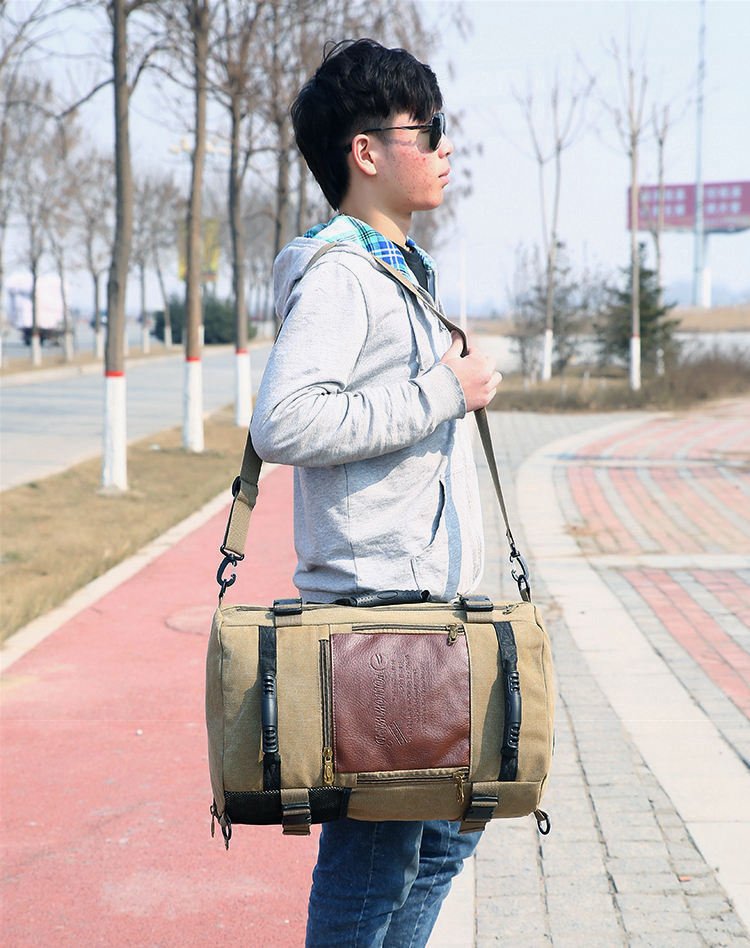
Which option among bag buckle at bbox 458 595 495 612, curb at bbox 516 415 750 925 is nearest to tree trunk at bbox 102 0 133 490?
curb at bbox 516 415 750 925

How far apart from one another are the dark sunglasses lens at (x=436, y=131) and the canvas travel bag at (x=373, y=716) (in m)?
0.75

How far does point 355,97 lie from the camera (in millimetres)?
2102

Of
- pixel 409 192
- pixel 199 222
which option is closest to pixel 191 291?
pixel 199 222

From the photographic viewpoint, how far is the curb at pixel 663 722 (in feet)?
12.3

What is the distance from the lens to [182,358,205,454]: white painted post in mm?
15539

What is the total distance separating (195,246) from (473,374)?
14.4 meters

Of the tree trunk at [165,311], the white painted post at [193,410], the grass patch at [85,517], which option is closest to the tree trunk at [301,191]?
the grass patch at [85,517]

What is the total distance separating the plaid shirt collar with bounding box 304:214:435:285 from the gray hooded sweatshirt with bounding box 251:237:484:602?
0.11 ft

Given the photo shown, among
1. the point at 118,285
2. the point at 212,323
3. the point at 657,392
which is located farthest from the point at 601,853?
the point at 212,323

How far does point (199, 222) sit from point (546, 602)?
9933mm

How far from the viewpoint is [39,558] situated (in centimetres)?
871

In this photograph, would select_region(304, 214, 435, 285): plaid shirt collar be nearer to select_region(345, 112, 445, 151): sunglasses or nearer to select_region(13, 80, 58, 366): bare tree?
select_region(345, 112, 445, 151): sunglasses

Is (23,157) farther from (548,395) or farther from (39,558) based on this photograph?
(39,558)

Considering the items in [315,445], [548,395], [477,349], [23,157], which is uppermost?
[23,157]
